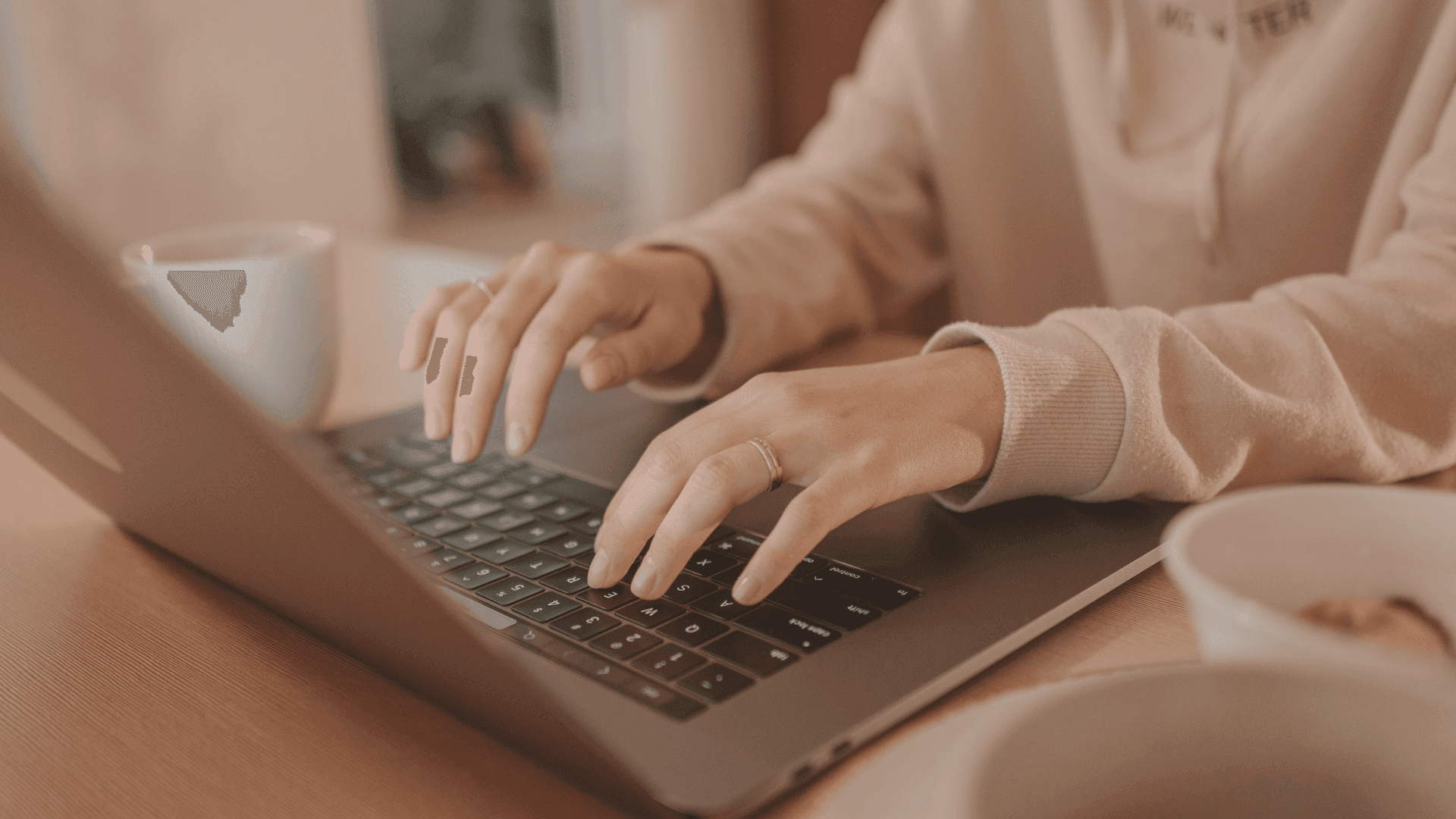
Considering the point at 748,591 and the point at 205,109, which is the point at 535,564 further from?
the point at 205,109

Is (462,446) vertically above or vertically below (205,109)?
below

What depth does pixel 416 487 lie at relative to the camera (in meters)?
0.51

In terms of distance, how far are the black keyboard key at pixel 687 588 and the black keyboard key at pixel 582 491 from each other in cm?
10

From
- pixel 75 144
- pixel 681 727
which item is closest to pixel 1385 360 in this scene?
pixel 681 727

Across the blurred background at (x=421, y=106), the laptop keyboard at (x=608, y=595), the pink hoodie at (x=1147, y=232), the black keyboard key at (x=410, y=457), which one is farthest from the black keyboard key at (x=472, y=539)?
the blurred background at (x=421, y=106)

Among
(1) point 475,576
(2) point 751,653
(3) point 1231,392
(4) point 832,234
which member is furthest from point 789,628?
(4) point 832,234

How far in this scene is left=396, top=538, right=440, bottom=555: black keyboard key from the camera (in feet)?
1.42

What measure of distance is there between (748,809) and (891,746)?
0.05 metres

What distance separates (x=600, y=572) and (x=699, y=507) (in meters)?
0.04

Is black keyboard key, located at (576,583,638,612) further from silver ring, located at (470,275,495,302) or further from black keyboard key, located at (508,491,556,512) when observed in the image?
silver ring, located at (470,275,495,302)

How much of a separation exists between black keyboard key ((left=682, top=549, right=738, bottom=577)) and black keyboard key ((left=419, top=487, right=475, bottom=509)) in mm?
139

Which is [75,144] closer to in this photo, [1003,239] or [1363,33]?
[1003,239]

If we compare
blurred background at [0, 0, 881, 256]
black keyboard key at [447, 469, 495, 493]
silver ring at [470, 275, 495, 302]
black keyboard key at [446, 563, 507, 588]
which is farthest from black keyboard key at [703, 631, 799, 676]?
blurred background at [0, 0, 881, 256]

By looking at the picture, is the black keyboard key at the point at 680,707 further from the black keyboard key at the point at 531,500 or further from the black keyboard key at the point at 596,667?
the black keyboard key at the point at 531,500
